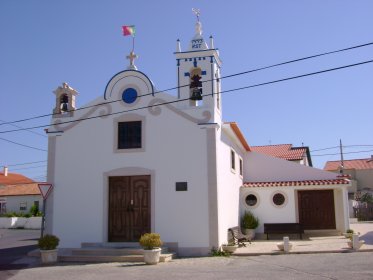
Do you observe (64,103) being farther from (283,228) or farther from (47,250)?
(283,228)

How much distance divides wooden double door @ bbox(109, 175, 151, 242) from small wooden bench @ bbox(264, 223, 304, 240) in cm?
728

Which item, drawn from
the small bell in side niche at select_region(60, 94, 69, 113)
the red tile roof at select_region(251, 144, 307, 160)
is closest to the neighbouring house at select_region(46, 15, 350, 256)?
the small bell in side niche at select_region(60, 94, 69, 113)

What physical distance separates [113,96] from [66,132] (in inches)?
91.1

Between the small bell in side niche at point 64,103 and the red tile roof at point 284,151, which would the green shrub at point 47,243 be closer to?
the small bell in side niche at point 64,103

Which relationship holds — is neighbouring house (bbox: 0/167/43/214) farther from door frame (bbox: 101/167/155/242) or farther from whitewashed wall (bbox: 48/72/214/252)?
door frame (bbox: 101/167/155/242)

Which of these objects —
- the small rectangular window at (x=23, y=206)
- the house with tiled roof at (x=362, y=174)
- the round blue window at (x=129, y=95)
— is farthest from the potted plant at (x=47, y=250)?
the house with tiled roof at (x=362, y=174)

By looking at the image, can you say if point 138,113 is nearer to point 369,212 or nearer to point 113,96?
point 113,96

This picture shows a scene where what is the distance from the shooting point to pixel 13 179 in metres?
59.8

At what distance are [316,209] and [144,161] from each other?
10.5m

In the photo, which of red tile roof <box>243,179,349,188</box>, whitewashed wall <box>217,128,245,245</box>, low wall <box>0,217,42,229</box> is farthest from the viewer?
low wall <box>0,217,42,229</box>

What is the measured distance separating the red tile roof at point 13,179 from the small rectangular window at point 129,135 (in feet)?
144

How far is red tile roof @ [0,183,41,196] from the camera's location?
46.7 meters

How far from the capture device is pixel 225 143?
18422 mm

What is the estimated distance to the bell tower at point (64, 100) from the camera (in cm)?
1789
